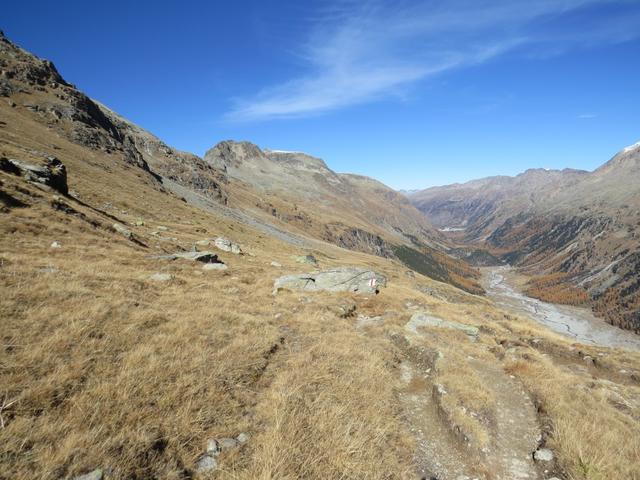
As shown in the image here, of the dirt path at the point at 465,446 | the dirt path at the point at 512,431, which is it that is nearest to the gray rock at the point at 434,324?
the dirt path at the point at 512,431

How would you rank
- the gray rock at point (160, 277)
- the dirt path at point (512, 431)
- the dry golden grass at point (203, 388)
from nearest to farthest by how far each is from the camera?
the dry golden grass at point (203, 388) < the dirt path at point (512, 431) < the gray rock at point (160, 277)

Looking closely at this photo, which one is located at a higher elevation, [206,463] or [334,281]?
[206,463]

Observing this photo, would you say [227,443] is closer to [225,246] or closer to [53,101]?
[225,246]

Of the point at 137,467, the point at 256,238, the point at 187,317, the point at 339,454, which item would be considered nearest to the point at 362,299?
the point at 187,317

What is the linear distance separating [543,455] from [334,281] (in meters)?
20.2

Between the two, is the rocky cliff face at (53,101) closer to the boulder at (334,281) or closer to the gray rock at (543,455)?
the boulder at (334,281)

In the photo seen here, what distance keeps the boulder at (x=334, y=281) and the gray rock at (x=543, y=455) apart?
56.0ft

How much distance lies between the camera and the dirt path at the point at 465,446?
25.7ft

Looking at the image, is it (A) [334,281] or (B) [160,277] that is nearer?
(B) [160,277]

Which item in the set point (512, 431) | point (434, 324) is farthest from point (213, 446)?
point (434, 324)

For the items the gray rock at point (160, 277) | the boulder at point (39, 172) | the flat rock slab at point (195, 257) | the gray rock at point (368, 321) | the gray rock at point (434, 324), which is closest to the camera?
the gray rock at point (160, 277)

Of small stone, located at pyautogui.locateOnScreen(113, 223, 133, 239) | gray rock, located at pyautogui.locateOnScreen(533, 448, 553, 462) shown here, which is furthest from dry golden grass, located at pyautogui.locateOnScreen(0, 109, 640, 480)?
small stone, located at pyautogui.locateOnScreen(113, 223, 133, 239)

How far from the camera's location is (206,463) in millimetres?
5617

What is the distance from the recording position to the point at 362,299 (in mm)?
24984
